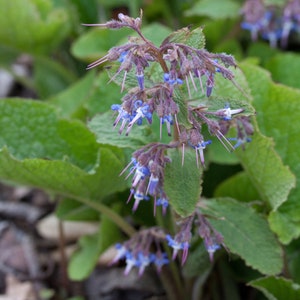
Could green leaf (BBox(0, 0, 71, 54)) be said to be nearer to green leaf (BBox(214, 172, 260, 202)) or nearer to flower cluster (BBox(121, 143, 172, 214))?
green leaf (BBox(214, 172, 260, 202))

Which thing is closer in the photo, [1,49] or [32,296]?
[32,296]

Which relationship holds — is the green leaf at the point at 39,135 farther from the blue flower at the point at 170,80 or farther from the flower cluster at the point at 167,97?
the blue flower at the point at 170,80

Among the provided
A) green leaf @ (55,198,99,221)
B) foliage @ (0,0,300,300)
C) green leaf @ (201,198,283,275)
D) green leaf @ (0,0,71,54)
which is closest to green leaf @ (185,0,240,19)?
foliage @ (0,0,300,300)

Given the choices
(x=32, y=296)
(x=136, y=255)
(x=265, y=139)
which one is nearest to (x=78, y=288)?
(x=32, y=296)

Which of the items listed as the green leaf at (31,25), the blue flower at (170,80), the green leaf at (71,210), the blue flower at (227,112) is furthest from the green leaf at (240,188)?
the green leaf at (31,25)

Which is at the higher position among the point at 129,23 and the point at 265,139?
the point at 129,23

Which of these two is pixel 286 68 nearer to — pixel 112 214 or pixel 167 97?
pixel 112 214

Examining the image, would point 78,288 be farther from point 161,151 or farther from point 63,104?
point 161,151
